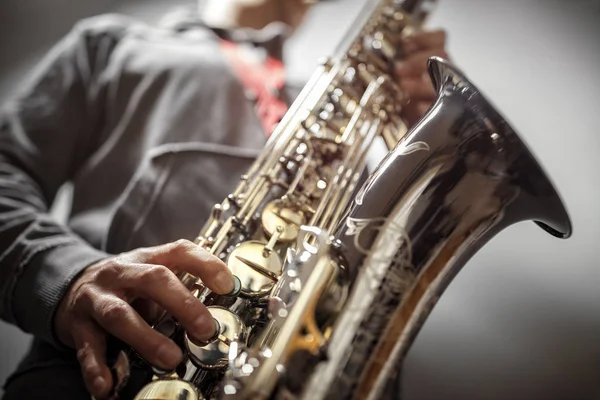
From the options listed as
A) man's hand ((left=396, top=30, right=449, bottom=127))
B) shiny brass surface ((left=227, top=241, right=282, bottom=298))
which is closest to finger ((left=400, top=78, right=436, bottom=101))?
man's hand ((left=396, top=30, right=449, bottom=127))

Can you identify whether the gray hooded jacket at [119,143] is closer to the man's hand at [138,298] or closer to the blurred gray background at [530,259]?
the man's hand at [138,298]

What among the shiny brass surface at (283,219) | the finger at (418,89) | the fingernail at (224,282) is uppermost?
the finger at (418,89)

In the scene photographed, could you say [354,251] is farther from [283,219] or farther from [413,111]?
[413,111]

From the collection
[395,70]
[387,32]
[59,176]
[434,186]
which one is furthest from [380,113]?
[59,176]

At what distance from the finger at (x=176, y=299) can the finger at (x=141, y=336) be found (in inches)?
1.1

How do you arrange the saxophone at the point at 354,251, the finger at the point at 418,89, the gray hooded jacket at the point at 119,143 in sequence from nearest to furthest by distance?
the saxophone at the point at 354,251 → the gray hooded jacket at the point at 119,143 → the finger at the point at 418,89

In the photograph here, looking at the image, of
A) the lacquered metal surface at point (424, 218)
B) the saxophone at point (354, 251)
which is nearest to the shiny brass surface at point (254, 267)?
the saxophone at point (354, 251)

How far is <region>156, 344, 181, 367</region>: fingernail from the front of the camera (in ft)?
1.84

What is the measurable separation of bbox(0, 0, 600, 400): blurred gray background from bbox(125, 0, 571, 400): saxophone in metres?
0.51

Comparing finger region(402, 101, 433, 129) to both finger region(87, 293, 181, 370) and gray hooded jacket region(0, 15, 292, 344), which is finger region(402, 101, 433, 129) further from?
finger region(87, 293, 181, 370)

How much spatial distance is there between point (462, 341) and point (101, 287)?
32.9 inches

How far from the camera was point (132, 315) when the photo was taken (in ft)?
1.90

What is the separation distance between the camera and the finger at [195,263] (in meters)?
0.60

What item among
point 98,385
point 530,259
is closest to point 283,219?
point 98,385
